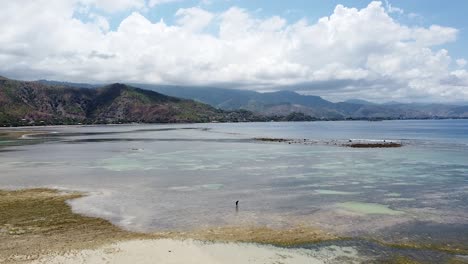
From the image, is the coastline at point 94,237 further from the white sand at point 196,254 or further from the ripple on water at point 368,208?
the ripple on water at point 368,208

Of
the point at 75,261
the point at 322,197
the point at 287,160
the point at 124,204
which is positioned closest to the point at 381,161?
the point at 287,160

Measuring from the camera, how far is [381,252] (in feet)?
79.7

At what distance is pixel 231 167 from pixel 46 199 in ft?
106

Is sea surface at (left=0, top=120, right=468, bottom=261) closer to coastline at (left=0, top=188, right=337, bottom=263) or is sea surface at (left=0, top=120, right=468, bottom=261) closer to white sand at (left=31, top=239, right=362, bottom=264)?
coastline at (left=0, top=188, right=337, bottom=263)

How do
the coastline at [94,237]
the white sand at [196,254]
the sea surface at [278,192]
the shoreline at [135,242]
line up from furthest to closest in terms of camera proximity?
the sea surface at [278,192], the coastline at [94,237], the shoreline at [135,242], the white sand at [196,254]

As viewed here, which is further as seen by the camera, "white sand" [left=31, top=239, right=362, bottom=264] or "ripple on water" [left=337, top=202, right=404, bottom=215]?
"ripple on water" [left=337, top=202, right=404, bottom=215]

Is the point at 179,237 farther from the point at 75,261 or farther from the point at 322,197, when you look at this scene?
the point at 322,197

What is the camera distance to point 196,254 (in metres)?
24.1

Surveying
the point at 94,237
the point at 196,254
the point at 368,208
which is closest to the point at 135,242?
the point at 94,237

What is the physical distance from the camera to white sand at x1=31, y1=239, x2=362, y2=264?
23.0 meters

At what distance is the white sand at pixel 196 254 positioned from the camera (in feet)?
75.6

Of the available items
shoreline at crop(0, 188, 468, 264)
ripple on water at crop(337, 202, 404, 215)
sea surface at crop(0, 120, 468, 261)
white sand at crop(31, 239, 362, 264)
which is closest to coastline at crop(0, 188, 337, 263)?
shoreline at crop(0, 188, 468, 264)

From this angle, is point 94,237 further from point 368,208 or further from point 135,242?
point 368,208

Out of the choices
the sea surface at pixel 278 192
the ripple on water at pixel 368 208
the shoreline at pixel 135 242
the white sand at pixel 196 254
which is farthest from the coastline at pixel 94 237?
the ripple on water at pixel 368 208
